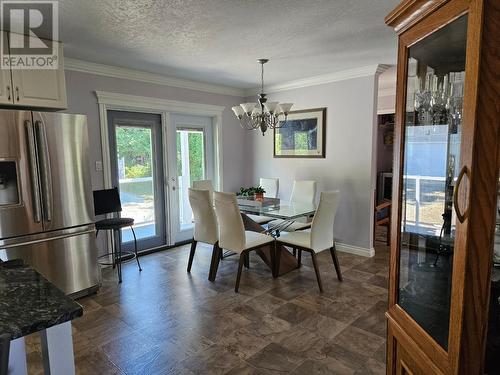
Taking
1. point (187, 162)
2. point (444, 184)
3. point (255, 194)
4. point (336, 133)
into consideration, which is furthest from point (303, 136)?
point (444, 184)

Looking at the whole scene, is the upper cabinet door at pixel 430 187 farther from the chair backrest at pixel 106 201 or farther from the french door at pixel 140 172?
the french door at pixel 140 172

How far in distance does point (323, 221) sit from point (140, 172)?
2545 millimetres

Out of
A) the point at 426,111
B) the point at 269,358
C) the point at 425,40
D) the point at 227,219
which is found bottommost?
the point at 269,358

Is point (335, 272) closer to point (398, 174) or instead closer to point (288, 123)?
point (288, 123)

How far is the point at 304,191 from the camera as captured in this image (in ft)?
14.6

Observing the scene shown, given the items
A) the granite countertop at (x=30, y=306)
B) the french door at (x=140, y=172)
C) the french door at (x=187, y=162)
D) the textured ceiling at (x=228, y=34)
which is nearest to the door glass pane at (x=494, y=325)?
the granite countertop at (x=30, y=306)

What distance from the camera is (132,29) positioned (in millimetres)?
2629

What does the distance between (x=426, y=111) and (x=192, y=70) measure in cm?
333

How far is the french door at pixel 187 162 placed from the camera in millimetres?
4738

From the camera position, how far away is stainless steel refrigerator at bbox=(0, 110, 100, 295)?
103 inches

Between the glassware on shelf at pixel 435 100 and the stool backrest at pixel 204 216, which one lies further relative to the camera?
the stool backrest at pixel 204 216

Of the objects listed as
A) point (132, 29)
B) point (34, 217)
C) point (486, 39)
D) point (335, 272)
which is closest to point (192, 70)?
point (132, 29)

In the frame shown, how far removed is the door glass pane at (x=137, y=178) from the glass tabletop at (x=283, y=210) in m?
1.45

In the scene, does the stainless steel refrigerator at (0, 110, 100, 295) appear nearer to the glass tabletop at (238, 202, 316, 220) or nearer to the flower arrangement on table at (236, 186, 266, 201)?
the glass tabletop at (238, 202, 316, 220)
